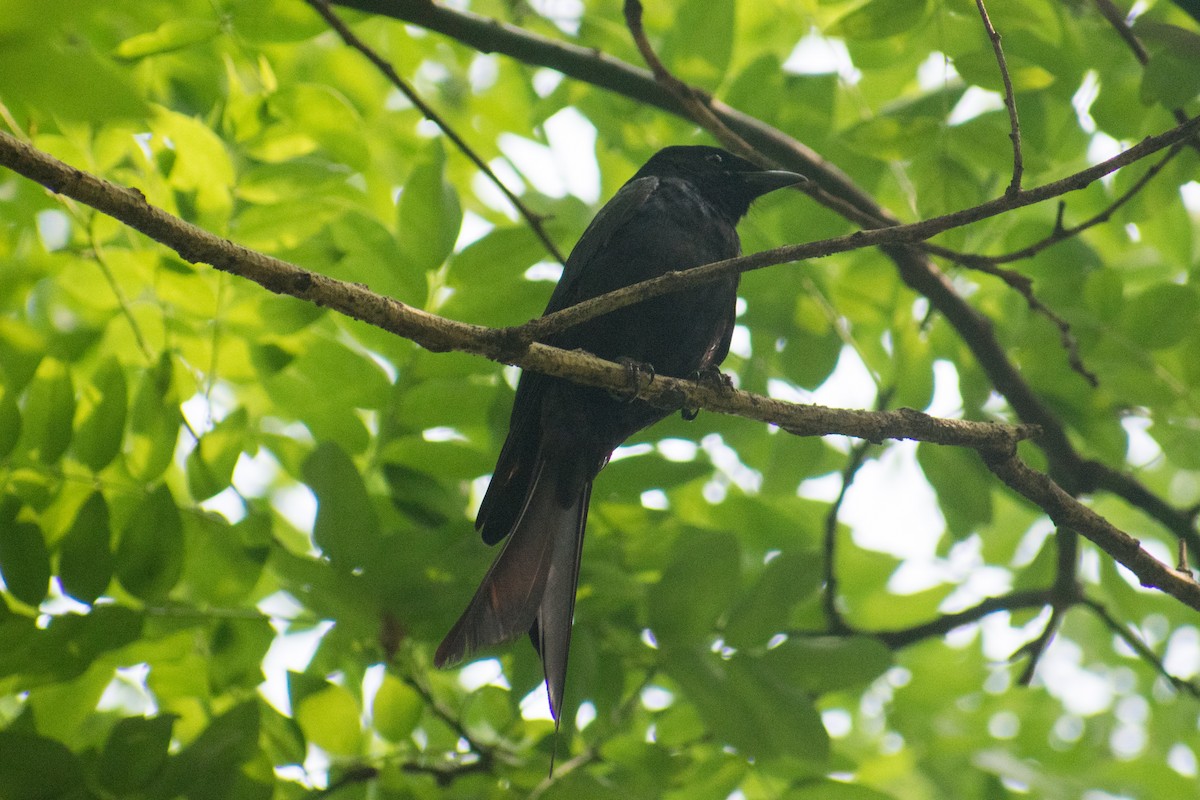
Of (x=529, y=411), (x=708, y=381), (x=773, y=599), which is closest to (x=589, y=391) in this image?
(x=529, y=411)

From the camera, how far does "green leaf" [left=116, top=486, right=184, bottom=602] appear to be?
2.91 meters

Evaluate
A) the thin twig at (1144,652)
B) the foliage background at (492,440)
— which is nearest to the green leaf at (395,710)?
the foliage background at (492,440)

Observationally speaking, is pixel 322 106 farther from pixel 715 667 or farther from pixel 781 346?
pixel 715 667

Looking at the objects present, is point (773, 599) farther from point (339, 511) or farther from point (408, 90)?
point (408, 90)

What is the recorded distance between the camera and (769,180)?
3.91 metres

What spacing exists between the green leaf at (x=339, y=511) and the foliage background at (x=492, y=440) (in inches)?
0.5

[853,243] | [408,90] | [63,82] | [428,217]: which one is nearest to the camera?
[63,82]

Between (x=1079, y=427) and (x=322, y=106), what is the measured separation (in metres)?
2.95

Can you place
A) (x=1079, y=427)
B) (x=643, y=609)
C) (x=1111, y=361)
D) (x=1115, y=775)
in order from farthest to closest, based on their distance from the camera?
(x=1115, y=775), (x=1079, y=427), (x=1111, y=361), (x=643, y=609)

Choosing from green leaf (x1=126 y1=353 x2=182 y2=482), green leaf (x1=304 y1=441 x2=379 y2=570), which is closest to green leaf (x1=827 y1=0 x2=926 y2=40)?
green leaf (x1=304 y1=441 x2=379 y2=570)

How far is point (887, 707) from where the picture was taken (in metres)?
4.02

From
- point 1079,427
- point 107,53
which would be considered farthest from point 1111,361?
point 107,53

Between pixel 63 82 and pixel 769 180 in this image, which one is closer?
pixel 63 82

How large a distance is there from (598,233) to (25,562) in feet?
7.06
